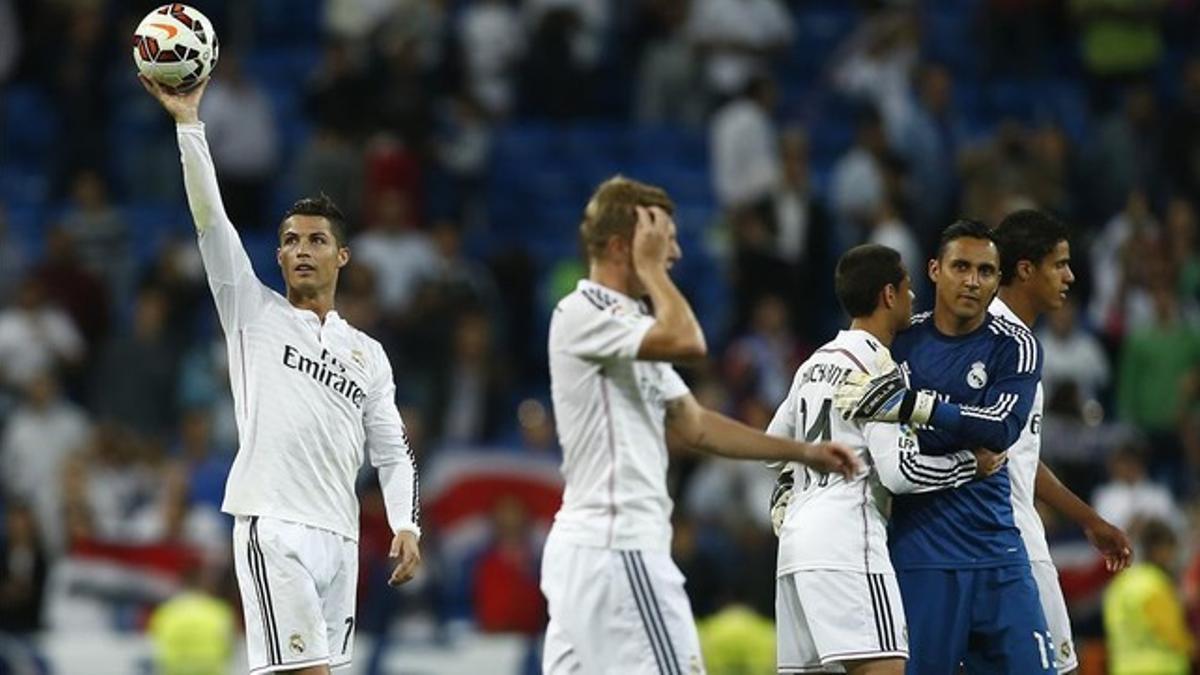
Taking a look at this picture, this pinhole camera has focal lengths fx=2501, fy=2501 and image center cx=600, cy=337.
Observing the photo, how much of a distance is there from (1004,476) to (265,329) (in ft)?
10.4

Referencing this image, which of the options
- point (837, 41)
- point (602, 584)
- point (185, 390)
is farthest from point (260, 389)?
point (837, 41)

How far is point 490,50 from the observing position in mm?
23172

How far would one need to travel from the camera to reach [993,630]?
1033 cm

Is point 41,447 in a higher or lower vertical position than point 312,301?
higher

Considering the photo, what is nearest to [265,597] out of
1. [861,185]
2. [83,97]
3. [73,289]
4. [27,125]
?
[861,185]

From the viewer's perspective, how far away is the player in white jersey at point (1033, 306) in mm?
10812

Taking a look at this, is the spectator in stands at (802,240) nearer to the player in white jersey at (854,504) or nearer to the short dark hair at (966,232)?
the short dark hair at (966,232)

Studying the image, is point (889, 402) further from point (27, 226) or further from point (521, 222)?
point (27, 226)

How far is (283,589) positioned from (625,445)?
4.86 ft

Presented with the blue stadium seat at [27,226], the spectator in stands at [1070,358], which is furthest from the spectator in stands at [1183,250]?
the blue stadium seat at [27,226]

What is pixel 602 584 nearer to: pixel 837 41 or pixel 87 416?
pixel 87 416

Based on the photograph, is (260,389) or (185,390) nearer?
(260,389)

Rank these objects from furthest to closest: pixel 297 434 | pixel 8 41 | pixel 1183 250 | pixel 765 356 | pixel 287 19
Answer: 1. pixel 287 19
2. pixel 8 41
3. pixel 1183 250
4. pixel 765 356
5. pixel 297 434

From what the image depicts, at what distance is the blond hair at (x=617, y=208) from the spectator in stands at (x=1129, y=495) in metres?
8.36
